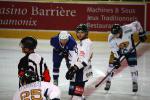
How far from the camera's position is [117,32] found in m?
7.31

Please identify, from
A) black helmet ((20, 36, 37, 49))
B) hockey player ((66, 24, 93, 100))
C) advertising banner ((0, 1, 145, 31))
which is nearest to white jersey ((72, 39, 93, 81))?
hockey player ((66, 24, 93, 100))

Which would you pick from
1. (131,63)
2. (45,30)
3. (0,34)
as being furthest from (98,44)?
(131,63)

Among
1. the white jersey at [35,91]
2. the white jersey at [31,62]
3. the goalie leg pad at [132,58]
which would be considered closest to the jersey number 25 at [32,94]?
the white jersey at [35,91]

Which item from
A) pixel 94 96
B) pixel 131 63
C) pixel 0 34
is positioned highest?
pixel 0 34

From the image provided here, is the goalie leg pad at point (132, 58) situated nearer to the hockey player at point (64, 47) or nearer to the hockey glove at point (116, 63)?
the hockey glove at point (116, 63)

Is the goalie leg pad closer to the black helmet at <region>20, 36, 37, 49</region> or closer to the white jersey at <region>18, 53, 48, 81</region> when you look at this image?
the white jersey at <region>18, 53, 48, 81</region>

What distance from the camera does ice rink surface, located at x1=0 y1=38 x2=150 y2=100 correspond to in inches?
293

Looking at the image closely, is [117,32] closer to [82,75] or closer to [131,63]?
[131,63]

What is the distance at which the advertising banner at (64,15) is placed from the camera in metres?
13.2

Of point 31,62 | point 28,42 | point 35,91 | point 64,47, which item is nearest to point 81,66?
point 31,62

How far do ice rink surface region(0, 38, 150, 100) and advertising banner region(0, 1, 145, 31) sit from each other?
82 cm

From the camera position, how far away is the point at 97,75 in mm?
8930

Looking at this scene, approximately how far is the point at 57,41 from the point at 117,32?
91 cm

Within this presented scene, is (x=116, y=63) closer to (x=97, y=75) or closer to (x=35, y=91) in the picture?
(x=97, y=75)
